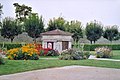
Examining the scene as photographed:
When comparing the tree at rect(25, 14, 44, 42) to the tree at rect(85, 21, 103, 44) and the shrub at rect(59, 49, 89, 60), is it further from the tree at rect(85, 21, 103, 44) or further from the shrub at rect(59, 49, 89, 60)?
the shrub at rect(59, 49, 89, 60)

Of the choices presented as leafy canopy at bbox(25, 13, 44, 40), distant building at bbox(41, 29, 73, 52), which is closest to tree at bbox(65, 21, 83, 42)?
leafy canopy at bbox(25, 13, 44, 40)

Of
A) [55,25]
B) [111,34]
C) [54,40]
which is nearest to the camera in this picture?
[54,40]

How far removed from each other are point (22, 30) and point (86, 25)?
48.6ft

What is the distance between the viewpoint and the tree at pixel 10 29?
48.7 meters

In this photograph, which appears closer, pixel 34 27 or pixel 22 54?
pixel 22 54

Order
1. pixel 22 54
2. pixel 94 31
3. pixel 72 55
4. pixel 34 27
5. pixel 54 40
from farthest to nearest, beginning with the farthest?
pixel 94 31 → pixel 34 27 → pixel 54 40 → pixel 72 55 → pixel 22 54

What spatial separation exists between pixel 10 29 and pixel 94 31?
680 inches

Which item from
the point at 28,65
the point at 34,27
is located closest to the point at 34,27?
the point at 34,27

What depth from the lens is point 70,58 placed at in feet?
75.9

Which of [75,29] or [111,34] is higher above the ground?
[75,29]

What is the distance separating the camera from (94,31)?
182 ft

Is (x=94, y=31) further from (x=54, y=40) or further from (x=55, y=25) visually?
(x=54, y=40)

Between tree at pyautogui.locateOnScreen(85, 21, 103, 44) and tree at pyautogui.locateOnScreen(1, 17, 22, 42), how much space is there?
574 inches

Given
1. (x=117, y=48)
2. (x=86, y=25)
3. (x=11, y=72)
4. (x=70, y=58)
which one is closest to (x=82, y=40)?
(x=86, y=25)
